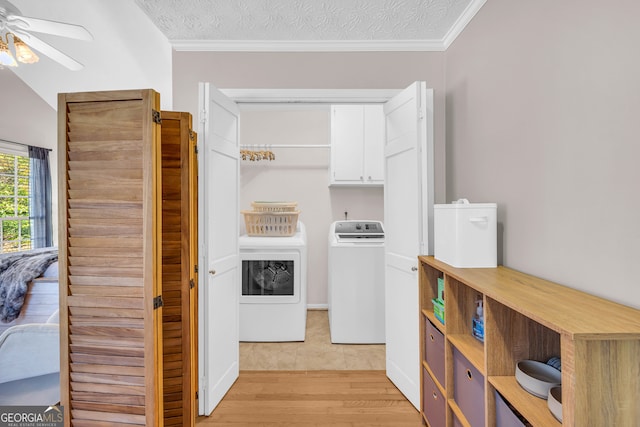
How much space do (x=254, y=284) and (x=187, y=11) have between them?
2.21 m

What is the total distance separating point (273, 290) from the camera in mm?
3094

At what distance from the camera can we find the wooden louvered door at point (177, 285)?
1785 millimetres

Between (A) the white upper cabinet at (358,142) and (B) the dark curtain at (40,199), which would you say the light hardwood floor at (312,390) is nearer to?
(B) the dark curtain at (40,199)

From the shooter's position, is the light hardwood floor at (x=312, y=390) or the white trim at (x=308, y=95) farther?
the white trim at (x=308, y=95)

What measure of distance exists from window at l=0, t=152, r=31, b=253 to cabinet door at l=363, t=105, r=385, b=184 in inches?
108

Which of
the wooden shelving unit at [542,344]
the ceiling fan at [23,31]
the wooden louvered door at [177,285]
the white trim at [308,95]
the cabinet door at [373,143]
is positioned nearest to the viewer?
the wooden shelving unit at [542,344]

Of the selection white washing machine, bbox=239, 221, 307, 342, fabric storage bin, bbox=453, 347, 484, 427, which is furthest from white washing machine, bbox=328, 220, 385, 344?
fabric storage bin, bbox=453, 347, 484, 427

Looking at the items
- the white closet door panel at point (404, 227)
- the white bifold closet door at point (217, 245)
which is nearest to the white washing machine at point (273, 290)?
the white bifold closet door at point (217, 245)

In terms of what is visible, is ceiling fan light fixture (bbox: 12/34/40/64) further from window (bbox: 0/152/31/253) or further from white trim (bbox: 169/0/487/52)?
white trim (bbox: 169/0/487/52)

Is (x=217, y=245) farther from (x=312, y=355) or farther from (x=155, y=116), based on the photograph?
(x=312, y=355)

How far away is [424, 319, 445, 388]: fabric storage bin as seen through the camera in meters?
1.73

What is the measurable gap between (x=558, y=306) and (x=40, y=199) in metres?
2.15

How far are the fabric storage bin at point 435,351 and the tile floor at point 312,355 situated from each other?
82cm

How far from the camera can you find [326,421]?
1.98 meters
